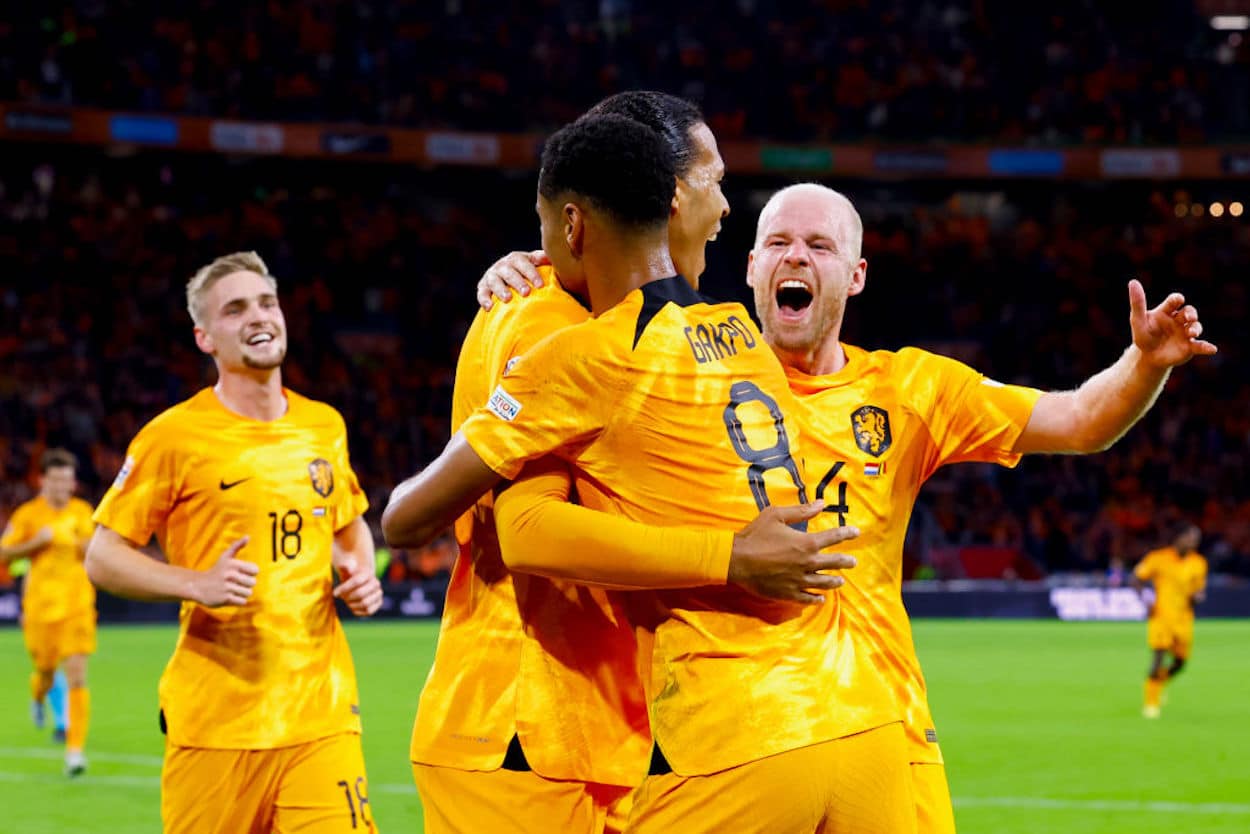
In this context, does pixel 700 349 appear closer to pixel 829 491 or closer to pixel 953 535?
pixel 829 491

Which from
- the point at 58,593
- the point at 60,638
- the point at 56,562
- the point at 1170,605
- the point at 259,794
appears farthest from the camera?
the point at 1170,605

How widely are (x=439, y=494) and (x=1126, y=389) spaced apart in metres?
2.08

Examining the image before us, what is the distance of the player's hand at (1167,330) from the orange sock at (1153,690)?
39.1 ft

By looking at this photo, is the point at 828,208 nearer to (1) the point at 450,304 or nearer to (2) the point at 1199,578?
(2) the point at 1199,578

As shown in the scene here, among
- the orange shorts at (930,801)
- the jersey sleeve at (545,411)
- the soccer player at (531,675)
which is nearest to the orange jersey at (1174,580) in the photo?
the orange shorts at (930,801)

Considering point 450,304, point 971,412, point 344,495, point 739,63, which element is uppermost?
point 739,63

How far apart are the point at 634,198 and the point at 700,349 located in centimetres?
32

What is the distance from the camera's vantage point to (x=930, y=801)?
13.8 feet

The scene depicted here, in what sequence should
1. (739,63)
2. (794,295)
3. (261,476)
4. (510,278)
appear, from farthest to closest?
(739,63), (261,476), (794,295), (510,278)

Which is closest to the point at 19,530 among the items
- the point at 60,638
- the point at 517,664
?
the point at 60,638

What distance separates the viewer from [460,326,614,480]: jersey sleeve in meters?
3.02

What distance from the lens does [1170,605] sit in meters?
15.5

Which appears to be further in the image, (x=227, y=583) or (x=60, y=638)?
(x=60, y=638)

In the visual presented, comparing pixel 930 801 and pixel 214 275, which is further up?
pixel 214 275
